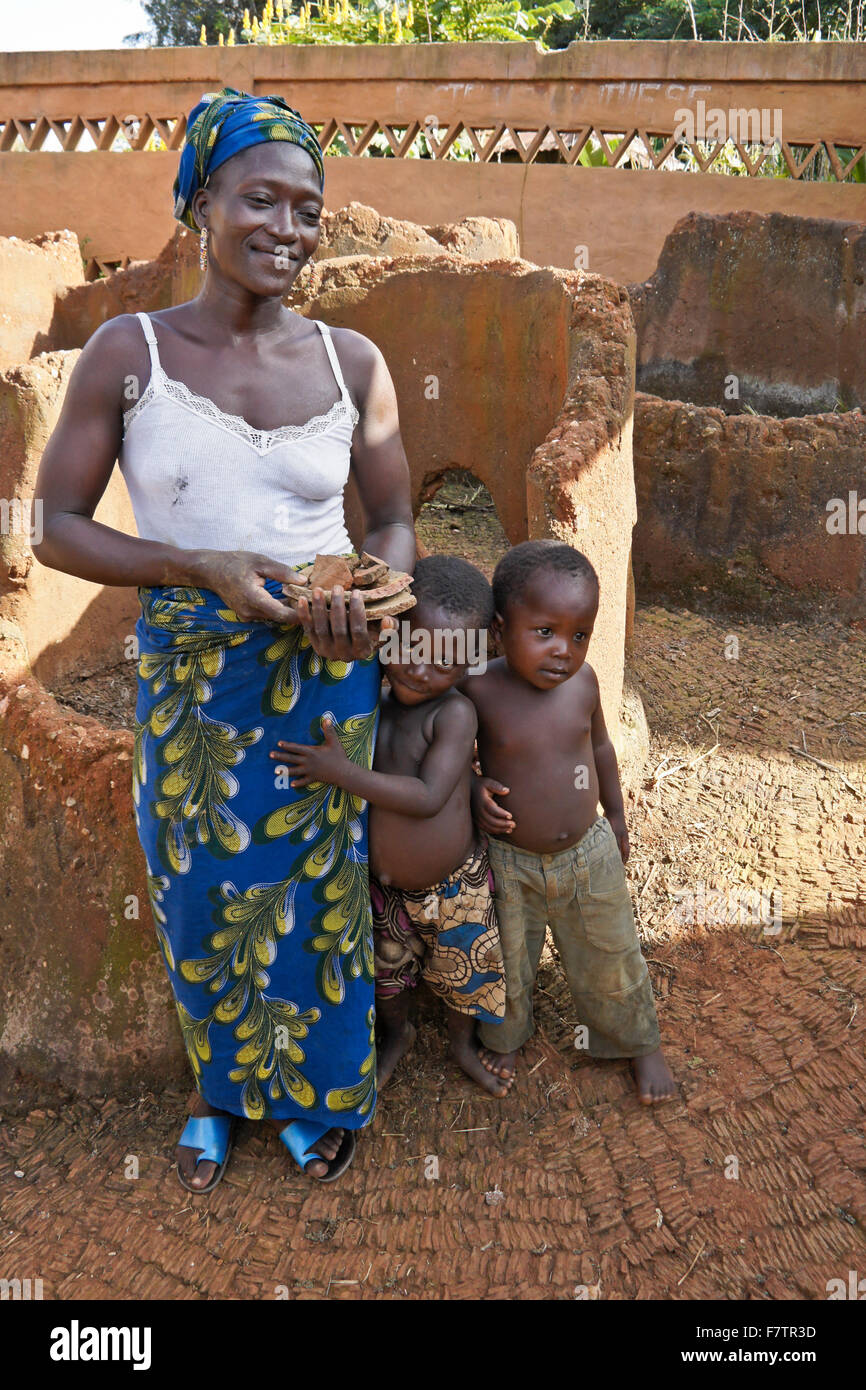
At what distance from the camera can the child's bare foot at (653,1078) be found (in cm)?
259

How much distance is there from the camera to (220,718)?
2.12 meters

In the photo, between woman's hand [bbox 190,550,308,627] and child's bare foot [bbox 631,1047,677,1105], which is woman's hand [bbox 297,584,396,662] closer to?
woman's hand [bbox 190,550,308,627]

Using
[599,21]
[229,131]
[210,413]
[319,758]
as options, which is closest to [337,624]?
[319,758]

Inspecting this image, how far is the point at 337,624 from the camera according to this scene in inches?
71.6

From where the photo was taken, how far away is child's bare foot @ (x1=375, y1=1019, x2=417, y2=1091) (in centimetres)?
263

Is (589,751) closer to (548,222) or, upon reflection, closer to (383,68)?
(548,222)

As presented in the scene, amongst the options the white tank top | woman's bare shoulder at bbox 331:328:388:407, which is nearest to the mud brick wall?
woman's bare shoulder at bbox 331:328:388:407

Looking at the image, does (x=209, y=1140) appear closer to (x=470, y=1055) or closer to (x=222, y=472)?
(x=470, y=1055)

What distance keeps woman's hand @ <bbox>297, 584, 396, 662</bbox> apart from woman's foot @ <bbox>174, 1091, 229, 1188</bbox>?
1214 mm

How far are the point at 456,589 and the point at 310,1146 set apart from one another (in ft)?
4.13

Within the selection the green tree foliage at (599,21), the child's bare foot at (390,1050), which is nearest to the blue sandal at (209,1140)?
the child's bare foot at (390,1050)

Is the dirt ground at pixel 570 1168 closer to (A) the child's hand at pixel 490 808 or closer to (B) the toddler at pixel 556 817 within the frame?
(B) the toddler at pixel 556 817

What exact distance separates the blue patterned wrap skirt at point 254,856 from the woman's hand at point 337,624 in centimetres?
24
